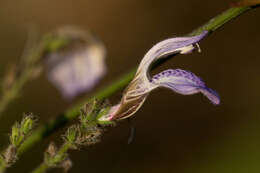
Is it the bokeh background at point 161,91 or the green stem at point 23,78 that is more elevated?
the green stem at point 23,78

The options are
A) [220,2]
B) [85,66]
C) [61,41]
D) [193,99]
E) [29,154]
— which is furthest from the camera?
[220,2]

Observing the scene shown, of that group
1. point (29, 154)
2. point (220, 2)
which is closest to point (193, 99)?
point (220, 2)

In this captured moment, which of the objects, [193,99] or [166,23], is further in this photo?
[166,23]

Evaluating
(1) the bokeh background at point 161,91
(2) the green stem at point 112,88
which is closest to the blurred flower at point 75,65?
(2) the green stem at point 112,88

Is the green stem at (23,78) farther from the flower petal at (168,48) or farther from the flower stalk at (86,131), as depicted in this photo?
the flower petal at (168,48)

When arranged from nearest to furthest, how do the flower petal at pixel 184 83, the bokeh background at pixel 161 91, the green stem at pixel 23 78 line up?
the flower petal at pixel 184 83 → the green stem at pixel 23 78 → the bokeh background at pixel 161 91

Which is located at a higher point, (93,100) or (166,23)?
(93,100)

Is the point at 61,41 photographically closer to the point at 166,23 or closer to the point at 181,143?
the point at 181,143
